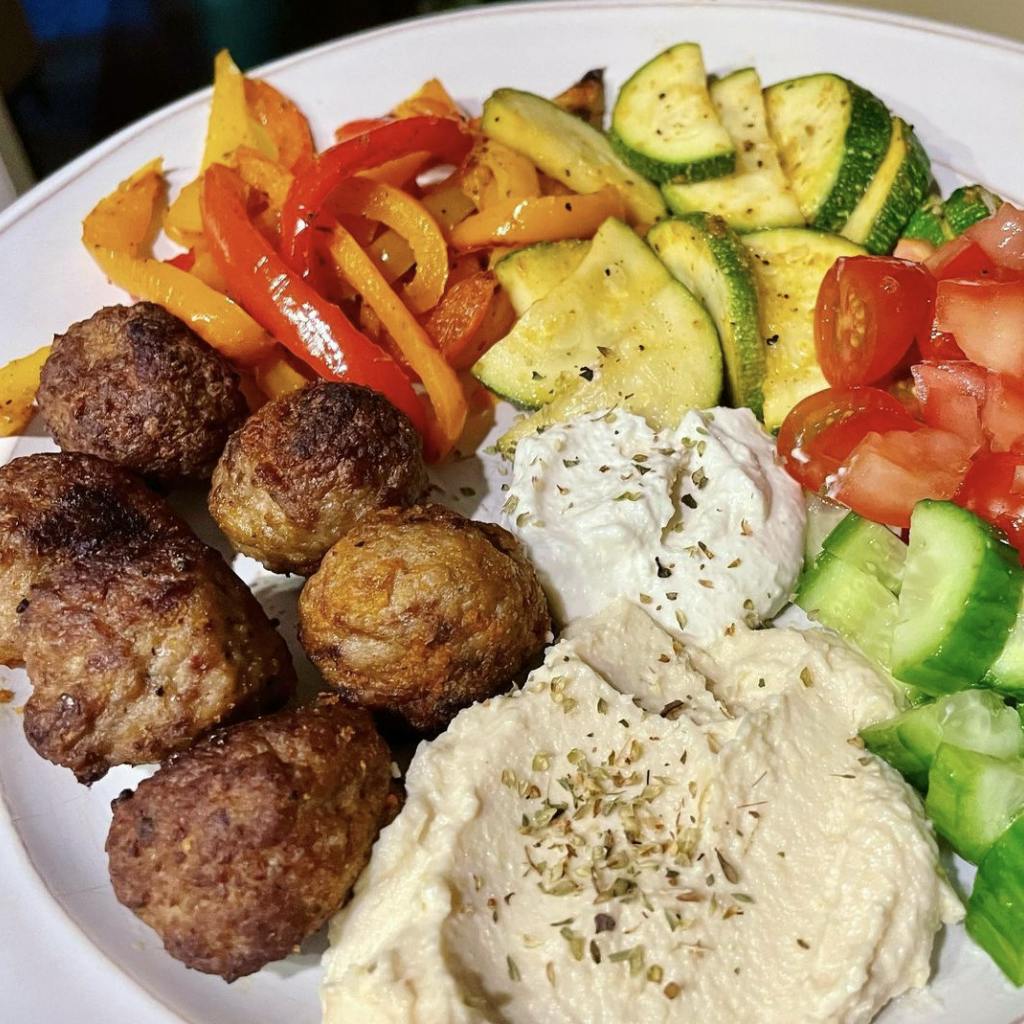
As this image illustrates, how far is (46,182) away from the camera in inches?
154

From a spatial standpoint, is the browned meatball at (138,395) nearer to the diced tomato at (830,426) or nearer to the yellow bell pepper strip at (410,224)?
the yellow bell pepper strip at (410,224)

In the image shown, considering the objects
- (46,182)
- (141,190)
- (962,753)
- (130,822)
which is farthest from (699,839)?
(46,182)

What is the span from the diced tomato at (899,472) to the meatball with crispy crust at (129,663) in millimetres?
1624

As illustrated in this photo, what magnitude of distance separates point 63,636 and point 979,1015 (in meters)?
2.12

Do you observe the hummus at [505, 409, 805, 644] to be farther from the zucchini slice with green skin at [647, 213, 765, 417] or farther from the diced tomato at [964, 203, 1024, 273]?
the diced tomato at [964, 203, 1024, 273]

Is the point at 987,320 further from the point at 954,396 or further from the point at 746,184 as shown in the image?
the point at 746,184

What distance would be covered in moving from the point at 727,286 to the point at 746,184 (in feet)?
2.01

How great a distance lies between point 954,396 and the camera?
2934 millimetres

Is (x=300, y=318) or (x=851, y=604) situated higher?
(x=300, y=318)

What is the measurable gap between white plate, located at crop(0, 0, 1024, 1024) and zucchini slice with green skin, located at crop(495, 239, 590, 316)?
24.6 inches

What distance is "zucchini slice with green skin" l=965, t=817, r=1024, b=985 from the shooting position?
2.20 meters

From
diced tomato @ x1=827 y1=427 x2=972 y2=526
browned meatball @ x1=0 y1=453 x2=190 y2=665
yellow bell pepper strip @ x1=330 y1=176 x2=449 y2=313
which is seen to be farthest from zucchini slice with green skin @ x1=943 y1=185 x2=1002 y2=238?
browned meatball @ x1=0 y1=453 x2=190 y2=665

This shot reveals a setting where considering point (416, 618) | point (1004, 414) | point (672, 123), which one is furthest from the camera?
point (672, 123)

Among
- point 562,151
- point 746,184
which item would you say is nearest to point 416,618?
point 562,151
